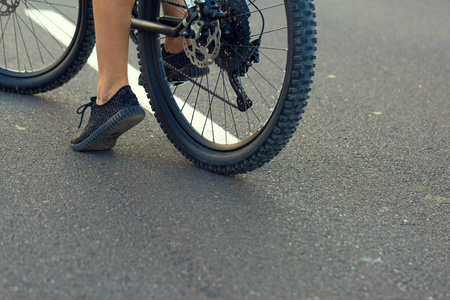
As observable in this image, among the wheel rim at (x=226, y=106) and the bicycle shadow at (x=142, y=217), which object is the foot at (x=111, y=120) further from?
the wheel rim at (x=226, y=106)

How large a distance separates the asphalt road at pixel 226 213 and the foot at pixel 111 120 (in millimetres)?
75

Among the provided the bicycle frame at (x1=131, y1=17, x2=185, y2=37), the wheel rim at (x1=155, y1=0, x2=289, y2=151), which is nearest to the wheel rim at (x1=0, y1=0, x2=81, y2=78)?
the bicycle frame at (x1=131, y1=17, x2=185, y2=37)

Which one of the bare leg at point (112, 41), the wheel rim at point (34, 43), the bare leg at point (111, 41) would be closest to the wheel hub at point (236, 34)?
the bare leg at point (112, 41)

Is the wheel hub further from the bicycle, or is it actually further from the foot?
the foot

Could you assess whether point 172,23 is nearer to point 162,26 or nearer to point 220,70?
point 162,26

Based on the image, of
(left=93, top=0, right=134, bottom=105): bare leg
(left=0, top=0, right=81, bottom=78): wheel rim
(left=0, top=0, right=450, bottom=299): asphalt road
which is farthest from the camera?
(left=0, top=0, right=81, bottom=78): wheel rim

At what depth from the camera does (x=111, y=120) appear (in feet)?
7.96

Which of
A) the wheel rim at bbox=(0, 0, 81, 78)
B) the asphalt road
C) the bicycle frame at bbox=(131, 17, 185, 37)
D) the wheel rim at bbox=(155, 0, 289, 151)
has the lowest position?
the asphalt road

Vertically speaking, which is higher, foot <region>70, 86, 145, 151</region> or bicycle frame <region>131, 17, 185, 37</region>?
bicycle frame <region>131, 17, 185, 37</region>

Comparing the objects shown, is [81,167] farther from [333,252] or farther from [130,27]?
[333,252]

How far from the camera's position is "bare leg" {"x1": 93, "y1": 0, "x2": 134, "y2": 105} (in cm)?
239

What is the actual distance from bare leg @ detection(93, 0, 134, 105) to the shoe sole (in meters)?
0.13

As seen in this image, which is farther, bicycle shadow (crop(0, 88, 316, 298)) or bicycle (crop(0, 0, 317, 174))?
bicycle (crop(0, 0, 317, 174))

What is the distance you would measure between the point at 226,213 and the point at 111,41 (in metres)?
0.90
